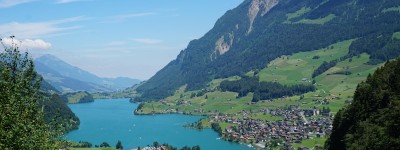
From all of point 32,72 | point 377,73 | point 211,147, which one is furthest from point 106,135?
point 32,72

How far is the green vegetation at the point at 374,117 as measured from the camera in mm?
45062

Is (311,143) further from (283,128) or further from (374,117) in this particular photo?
(374,117)

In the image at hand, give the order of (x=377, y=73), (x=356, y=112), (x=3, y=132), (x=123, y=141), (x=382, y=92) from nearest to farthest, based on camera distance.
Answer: (x=3, y=132), (x=382, y=92), (x=356, y=112), (x=377, y=73), (x=123, y=141)

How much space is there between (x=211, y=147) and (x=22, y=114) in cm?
11825

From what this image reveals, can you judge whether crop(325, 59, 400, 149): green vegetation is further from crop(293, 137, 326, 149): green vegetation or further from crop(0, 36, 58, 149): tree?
crop(293, 137, 326, 149): green vegetation

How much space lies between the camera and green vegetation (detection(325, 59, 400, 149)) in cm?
4506

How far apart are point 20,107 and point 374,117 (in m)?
41.9

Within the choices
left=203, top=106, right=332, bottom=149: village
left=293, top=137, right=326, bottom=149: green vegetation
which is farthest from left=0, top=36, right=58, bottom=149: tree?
left=203, top=106, right=332, bottom=149: village

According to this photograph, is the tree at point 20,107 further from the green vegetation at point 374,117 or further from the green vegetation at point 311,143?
the green vegetation at point 311,143

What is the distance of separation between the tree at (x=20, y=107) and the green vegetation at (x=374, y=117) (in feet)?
94.8

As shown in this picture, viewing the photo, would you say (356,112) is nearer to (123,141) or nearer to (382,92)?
(382,92)

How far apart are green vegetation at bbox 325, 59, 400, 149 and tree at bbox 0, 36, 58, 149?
28884 mm

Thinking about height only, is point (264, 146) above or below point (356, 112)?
below

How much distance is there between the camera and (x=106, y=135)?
7008 inches
